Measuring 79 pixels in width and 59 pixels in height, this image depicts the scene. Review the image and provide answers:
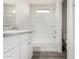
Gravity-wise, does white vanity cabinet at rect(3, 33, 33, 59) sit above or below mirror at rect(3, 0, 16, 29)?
below

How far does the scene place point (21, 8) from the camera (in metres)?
3.84

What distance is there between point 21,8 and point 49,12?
148cm

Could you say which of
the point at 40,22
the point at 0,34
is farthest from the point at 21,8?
the point at 0,34

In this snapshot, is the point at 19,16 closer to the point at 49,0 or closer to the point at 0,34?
the point at 49,0

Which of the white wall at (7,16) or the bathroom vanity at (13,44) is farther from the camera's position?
the white wall at (7,16)

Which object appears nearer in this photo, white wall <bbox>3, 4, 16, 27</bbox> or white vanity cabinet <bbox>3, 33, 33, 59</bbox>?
white vanity cabinet <bbox>3, 33, 33, 59</bbox>

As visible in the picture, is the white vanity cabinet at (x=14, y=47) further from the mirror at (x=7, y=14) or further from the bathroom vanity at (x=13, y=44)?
the mirror at (x=7, y=14)

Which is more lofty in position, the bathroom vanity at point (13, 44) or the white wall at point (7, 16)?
the white wall at point (7, 16)

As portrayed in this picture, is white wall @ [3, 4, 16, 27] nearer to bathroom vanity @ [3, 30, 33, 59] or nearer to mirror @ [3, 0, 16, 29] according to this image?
mirror @ [3, 0, 16, 29]

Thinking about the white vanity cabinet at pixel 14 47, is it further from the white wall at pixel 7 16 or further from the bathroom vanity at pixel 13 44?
the white wall at pixel 7 16

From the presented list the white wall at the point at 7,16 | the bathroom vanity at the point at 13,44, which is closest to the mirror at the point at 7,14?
the white wall at the point at 7,16

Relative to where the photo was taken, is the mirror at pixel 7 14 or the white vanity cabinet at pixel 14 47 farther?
the mirror at pixel 7 14

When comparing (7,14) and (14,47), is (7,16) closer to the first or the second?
(7,14)

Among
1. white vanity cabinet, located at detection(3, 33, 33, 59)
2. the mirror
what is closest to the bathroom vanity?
white vanity cabinet, located at detection(3, 33, 33, 59)
